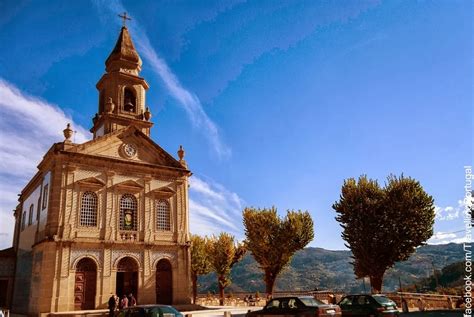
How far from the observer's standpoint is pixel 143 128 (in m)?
34.0

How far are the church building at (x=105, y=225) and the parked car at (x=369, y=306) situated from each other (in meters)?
14.1

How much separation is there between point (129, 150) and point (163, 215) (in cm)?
553

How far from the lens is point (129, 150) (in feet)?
98.9

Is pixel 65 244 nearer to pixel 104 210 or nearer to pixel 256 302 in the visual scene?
pixel 104 210

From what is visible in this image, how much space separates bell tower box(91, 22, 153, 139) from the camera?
33.0m

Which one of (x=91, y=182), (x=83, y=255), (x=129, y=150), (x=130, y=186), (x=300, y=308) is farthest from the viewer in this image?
(x=129, y=150)

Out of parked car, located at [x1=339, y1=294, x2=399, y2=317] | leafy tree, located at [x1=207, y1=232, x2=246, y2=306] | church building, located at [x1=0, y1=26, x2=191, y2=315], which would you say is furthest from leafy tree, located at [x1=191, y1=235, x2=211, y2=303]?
parked car, located at [x1=339, y1=294, x2=399, y2=317]

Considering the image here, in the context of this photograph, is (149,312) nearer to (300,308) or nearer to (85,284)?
(300,308)

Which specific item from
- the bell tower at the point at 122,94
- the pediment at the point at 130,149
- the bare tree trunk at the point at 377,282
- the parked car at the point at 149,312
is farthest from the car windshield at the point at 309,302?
the bell tower at the point at 122,94

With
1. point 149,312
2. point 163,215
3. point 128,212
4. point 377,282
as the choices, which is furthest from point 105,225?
point 377,282

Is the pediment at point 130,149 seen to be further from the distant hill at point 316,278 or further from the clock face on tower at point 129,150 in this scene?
the distant hill at point 316,278

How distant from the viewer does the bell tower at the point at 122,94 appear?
33.0 m

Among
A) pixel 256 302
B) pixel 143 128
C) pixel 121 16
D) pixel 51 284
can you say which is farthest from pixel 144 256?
pixel 121 16

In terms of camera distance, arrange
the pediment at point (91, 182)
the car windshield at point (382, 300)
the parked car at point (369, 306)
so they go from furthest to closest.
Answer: the pediment at point (91, 182) → the car windshield at point (382, 300) → the parked car at point (369, 306)
